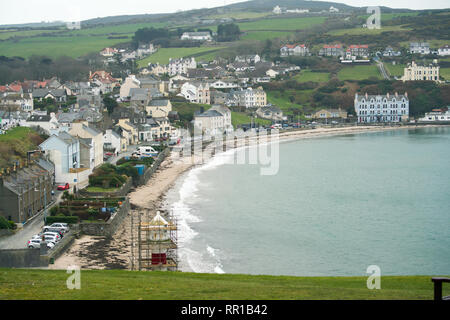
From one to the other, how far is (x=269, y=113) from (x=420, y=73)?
2738 cm

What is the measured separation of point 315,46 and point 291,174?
65.3 meters

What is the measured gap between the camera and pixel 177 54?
97000mm

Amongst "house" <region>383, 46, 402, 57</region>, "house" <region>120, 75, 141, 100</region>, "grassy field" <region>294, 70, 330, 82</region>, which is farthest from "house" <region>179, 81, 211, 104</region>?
"house" <region>383, 46, 402, 57</region>

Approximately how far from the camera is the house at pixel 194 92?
220 feet

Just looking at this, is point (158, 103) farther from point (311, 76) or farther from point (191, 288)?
point (191, 288)

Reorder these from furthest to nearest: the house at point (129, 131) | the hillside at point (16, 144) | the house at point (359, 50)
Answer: the house at point (359, 50), the house at point (129, 131), the hillside at point (16, 144)

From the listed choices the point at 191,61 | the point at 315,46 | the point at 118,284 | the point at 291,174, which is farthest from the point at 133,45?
the point at 118,284

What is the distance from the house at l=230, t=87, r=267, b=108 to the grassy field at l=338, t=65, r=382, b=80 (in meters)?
16.7

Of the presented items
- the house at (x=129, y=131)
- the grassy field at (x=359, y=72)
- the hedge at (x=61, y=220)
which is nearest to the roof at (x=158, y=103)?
the house at (x=129, y=131)

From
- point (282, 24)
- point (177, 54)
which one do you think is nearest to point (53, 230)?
point (177, 54)

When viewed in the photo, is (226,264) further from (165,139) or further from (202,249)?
(165,139)

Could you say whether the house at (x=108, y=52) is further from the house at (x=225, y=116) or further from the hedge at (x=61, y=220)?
the hedge at (x=61, y=220)

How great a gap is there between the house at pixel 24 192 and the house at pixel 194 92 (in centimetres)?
3995

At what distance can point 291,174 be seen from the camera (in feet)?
136
